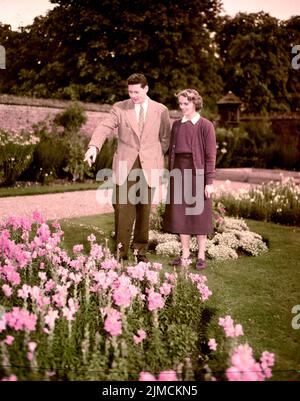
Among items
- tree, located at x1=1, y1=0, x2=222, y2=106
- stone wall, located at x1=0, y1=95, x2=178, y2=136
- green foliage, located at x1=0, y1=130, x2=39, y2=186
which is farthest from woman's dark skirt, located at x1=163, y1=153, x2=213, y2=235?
tree, located at x1=1, y1=0, x2=222, y2=106

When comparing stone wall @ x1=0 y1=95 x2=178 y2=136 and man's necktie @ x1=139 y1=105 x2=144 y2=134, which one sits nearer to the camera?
man's necktie @ x1=139 y1=105 x2=144 y2=134

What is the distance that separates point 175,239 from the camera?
669cm

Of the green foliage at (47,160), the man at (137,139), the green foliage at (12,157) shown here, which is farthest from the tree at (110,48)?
the man at (137,139)

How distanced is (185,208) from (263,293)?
3.88 feet

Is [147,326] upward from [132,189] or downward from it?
downward

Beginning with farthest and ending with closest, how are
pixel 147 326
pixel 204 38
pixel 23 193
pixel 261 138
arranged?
pixel 204 38 → pixel 261 138 → pixel 23 193 → pixel 147 326

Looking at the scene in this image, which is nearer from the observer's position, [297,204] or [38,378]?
[38,378]

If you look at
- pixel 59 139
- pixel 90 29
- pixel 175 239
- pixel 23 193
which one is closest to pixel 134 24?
pixel 90 29

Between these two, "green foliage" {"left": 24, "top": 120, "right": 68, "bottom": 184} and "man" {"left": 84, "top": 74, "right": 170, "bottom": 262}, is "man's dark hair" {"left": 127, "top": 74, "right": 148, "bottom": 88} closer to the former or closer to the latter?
"man" {"left": 84, "top": 74, "right": 170, "bottom": 262}

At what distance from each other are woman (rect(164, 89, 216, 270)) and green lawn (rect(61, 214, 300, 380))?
0.47 meters

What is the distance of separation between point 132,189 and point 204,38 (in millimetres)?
20999

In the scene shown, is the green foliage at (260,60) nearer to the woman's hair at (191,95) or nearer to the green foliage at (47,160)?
the green foliage at (47,160)

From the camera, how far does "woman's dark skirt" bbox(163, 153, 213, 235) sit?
518 cm

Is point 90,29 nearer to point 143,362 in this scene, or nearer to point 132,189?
point 132,189
